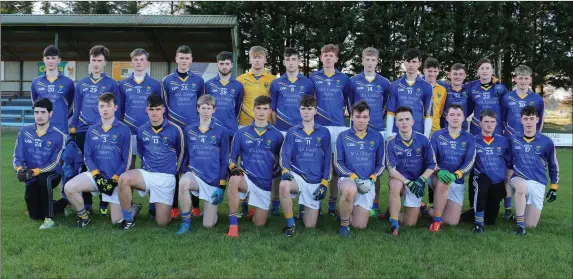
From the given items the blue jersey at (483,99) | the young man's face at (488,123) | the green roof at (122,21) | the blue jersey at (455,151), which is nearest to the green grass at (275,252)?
the blue jersey at (455,151)

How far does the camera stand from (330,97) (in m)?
5.45

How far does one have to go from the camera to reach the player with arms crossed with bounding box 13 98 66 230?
482 cm

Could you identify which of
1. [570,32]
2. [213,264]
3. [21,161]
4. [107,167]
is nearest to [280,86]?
[107,167]

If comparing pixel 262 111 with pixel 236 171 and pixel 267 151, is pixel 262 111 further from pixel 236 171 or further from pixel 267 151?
pixel 236 171

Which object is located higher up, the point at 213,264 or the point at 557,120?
the point at 557,120

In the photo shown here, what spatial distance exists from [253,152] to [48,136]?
7.68 feet

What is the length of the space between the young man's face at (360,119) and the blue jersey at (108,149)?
8.27ft

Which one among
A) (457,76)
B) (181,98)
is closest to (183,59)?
(181,98)

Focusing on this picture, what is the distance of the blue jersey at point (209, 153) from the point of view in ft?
15.6

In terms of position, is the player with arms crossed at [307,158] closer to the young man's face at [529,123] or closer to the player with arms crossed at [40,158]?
the young man's face at [529,123]

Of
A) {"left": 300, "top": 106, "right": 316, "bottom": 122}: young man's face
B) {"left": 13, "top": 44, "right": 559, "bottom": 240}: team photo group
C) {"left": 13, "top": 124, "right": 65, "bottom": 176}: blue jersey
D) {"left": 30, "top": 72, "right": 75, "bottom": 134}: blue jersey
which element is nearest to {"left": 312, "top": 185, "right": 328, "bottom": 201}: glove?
{"left": 13, "top": 44, "right": 559, "bottom": 240}: team photo group

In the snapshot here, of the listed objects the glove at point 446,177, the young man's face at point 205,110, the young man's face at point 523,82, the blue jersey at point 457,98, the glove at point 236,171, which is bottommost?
the glove at point 446,177

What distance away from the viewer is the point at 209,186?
15.6 ft

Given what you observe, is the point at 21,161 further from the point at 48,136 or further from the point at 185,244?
the point at 185,244
